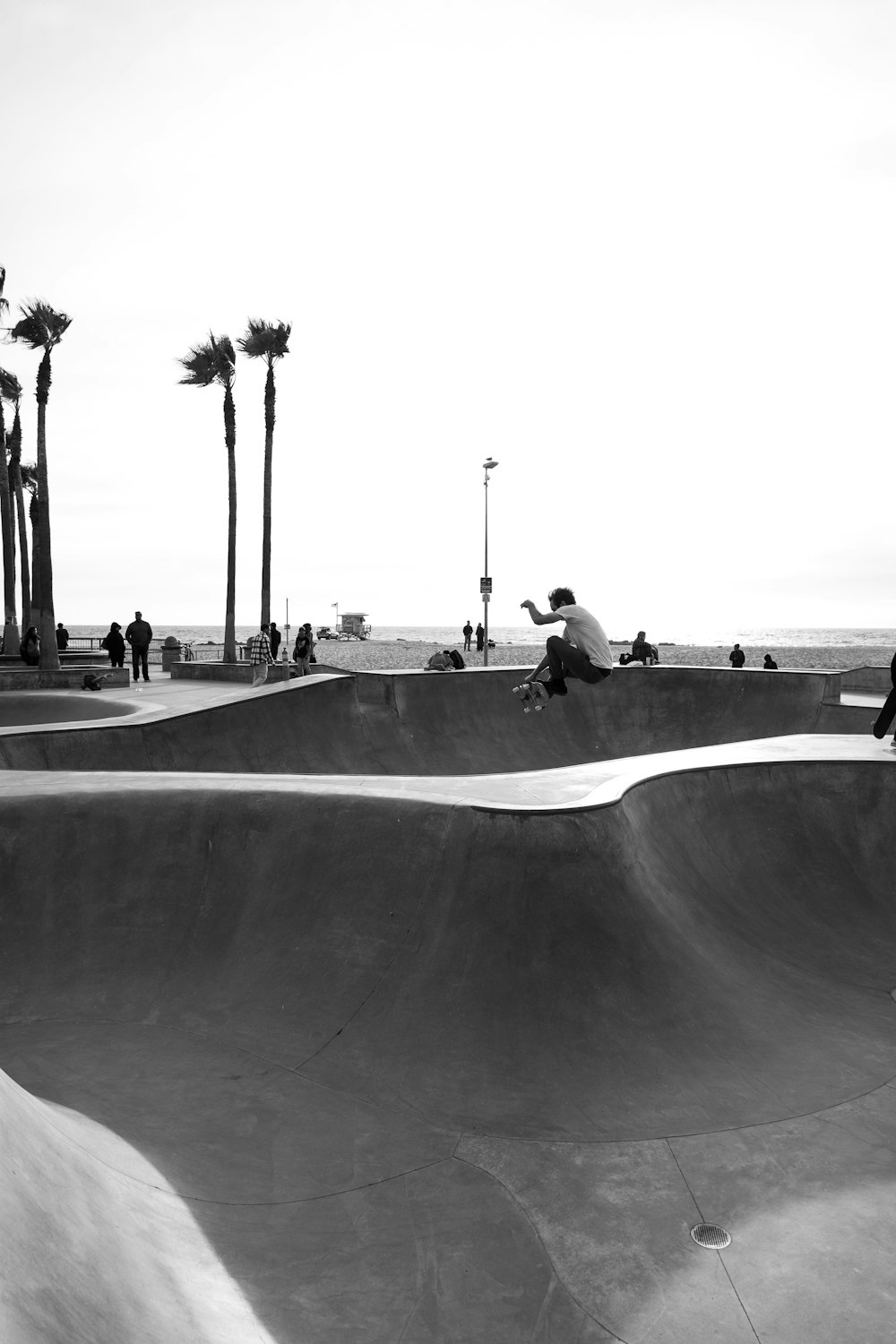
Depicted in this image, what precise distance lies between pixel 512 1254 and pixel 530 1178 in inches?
17.7

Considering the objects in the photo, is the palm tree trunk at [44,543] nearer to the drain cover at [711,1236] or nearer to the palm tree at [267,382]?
the palm tree at [267,382]

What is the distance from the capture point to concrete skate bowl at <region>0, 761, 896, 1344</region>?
9.68ft

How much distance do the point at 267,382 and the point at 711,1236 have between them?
1231 inches

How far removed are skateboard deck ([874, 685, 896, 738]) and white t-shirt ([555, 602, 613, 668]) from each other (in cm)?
281

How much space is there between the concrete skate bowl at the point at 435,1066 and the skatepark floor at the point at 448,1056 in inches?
0.6

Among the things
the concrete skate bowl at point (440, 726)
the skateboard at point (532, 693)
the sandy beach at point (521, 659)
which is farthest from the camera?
the sandy beach at point (521, 659)

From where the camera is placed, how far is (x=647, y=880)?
5602 millimetres

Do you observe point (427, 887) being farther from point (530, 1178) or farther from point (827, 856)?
point (827, 856)

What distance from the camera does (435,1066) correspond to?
4383mm

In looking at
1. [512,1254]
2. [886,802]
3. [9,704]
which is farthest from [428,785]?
[9,704]

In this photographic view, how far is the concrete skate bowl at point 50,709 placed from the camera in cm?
1594

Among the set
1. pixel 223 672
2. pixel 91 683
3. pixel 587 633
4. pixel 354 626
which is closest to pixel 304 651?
pixel 223 672

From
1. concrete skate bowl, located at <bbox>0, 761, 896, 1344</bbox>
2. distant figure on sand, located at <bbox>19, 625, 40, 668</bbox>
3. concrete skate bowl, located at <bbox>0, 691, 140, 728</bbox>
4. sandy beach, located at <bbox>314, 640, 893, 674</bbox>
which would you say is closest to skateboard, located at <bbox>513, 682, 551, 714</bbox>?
concrete skate bowl, located at <bbox>0, 761, 896, 1344</bbox>

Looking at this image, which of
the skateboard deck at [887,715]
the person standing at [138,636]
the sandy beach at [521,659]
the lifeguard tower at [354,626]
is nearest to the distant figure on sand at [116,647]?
the person standing at [138,636]
